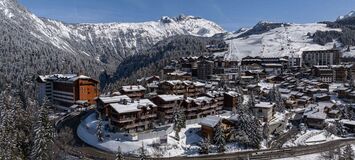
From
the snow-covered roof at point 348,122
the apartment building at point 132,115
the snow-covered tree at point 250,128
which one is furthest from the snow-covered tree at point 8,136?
the snow-covered roof at point 348,122

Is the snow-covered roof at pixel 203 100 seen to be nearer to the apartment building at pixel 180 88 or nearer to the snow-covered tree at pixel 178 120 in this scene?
the snow-covered tree at pixel 178 120

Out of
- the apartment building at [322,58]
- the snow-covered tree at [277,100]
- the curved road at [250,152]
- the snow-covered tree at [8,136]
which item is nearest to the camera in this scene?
the snow-covered tree at [8,136]

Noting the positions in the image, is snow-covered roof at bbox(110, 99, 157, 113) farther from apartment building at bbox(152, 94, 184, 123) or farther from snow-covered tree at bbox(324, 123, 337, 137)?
snow-covered tree at bbox(324, 123, 337, 137)

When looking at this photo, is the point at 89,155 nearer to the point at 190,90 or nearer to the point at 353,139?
the point at 190,90

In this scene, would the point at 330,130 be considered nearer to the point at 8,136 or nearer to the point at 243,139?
the point at 243,139

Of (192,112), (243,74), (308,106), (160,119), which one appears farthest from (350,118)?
(243,74)

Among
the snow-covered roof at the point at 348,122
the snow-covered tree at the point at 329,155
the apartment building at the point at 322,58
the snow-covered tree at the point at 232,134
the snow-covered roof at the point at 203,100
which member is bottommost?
the snow-covered tree at the point at 329,155

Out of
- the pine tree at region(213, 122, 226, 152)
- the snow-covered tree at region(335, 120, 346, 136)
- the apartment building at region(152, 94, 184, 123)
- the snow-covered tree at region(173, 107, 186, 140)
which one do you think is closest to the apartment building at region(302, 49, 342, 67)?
the snow-covered tree at region(335, 120, 346, 136)

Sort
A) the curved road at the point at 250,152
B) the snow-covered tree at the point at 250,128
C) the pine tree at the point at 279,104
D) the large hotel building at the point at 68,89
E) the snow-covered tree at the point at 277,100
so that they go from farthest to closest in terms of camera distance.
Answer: the large hotel building at the point at 68,89 < the snow-covered tree at the point at 277,100 < the pine tree at the point at 279,104 < the snow-covered tree at the point at 250,128 < the curved road at the point at 250,152
